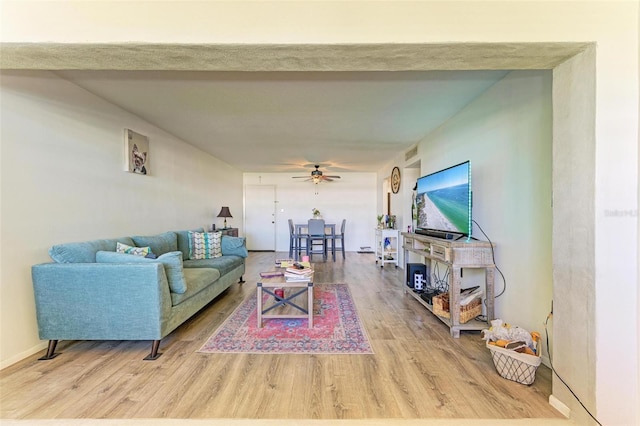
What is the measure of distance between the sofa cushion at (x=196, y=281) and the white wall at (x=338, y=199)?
4733 mm

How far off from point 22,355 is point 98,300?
27.5 inches

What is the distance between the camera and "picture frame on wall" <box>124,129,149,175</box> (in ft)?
10.3

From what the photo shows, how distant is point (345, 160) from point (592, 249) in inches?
185

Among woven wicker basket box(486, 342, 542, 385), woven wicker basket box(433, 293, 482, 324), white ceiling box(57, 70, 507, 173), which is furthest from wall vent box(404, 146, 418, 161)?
woven wicker basket box(486, 342, 542, 385)

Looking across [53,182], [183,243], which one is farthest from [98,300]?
[183,243]

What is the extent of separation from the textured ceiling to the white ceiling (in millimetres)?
11

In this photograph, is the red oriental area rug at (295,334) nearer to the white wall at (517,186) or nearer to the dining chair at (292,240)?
the white wall at (517,186)

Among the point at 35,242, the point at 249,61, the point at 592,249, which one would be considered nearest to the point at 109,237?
the point at 35,242

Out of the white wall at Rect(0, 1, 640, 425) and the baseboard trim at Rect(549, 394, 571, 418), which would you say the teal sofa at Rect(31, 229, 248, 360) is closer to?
the white wall at Rect(0, 1, 640, 425)

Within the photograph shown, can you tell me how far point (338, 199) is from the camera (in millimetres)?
7699

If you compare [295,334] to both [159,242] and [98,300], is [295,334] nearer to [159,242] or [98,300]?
[98,300]

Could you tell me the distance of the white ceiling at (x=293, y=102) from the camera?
2299mm

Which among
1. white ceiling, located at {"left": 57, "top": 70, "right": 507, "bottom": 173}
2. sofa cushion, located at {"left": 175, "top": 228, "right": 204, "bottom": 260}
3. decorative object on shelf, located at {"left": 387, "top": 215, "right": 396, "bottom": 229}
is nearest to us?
white ceiling, located at {"left": 57, "top": 70, "right": 507, "bottom": 173}

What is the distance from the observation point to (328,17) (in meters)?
1.36
